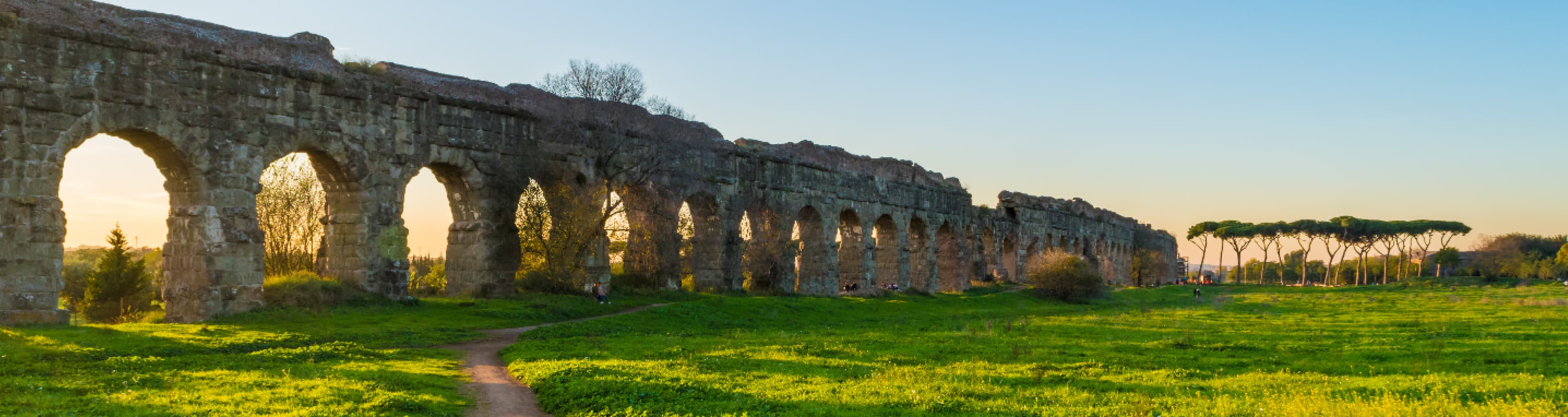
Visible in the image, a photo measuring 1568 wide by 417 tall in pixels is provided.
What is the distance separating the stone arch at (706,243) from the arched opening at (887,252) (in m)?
10.4

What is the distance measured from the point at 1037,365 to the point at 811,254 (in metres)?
22.7

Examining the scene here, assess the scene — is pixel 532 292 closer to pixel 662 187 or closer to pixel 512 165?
pixel 512 165

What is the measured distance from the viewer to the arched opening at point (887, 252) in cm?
4069

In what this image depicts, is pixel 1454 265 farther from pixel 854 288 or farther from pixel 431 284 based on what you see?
pixel 431 284

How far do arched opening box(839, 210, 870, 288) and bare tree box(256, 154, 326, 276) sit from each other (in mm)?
17949

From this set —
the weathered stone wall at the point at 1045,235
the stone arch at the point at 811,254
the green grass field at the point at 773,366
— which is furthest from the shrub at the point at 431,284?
the weathered stone wall at the point at 1045,235

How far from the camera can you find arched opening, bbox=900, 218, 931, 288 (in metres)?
42.8

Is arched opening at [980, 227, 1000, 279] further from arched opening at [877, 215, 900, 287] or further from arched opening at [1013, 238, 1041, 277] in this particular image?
arched opening at [877, 215, 900, 287]

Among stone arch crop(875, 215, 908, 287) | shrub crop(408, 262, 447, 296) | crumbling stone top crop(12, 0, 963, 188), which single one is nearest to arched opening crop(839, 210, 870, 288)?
stone arch crop(875, 215, 908, 287)

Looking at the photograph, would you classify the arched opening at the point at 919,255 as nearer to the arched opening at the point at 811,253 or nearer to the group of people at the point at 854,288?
the group of people at the point at 854,288

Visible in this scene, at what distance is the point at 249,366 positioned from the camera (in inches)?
498

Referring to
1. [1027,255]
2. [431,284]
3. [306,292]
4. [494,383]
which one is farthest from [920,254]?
[494,383]

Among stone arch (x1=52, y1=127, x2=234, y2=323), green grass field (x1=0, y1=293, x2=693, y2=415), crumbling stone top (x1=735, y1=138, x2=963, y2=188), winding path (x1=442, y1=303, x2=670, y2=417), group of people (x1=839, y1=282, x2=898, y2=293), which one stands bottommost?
winding path (x1=442, y1=303, x2=670, y2=417)

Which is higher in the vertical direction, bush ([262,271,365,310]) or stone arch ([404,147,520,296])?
stone arch ([404,147,520,296])
